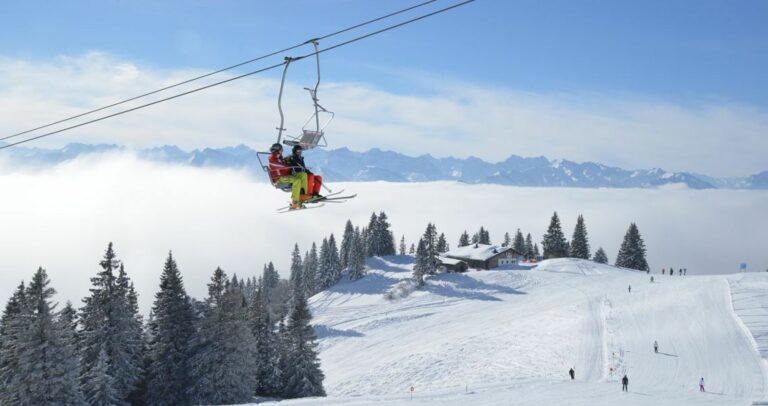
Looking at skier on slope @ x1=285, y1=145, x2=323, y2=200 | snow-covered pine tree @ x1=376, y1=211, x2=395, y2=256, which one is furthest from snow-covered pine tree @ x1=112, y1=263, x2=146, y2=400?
snow-covered pine tree @ x1=376, y1=211, x2=395, y2=256

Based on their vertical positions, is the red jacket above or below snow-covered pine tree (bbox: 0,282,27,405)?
above

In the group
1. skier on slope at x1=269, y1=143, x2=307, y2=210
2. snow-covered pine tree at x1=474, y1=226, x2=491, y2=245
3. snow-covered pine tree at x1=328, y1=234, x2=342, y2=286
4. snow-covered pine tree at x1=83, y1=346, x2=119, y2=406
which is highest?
skier on slope at x1=269, y1=143, x2=307, y2=210

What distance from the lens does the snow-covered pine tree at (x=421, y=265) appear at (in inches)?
3162

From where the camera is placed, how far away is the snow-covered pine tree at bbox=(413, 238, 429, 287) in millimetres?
80312

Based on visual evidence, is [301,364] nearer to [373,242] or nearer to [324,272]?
[324,272]

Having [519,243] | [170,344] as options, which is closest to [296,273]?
[519,243]

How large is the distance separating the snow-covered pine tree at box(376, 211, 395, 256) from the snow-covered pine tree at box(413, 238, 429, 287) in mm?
27492

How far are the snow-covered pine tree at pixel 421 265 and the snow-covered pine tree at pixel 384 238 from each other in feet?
90.2

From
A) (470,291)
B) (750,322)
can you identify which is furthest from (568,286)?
(750,322)

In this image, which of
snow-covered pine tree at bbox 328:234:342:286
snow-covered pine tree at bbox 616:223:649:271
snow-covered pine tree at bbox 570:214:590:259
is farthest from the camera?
snow-covered pine tree at bbox 570:214:590:259

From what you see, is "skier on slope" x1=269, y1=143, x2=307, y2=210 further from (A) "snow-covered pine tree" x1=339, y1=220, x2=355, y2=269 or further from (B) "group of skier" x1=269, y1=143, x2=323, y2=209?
(A) "snow-covered pine tree" x1=339, y1=220, x2=355, y2=269

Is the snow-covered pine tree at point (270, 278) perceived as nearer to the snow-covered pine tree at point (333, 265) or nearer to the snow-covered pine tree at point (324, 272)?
the snow-covered pine tree at point (324, 272)

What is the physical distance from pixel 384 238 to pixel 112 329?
79.8 metres

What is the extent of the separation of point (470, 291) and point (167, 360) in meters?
47.4
